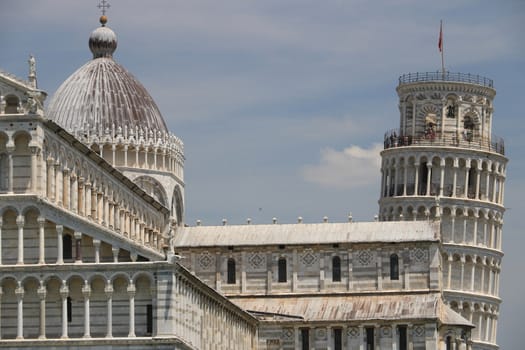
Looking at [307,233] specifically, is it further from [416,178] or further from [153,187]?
[416,178]

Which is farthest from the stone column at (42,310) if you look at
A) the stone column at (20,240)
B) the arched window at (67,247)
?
the arched window at (67,247)

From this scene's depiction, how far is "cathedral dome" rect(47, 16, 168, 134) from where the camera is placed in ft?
417

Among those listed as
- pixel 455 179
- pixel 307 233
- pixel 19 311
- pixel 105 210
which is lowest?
pixel 19 311

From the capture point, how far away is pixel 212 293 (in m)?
107

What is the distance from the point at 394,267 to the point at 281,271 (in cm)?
726

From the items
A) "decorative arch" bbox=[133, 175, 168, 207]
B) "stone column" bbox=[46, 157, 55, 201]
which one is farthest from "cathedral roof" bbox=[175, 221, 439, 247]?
"stone column" bbox=[46, 157, 55, 201]

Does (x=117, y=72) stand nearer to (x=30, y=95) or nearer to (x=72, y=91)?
(x=72, y=91)

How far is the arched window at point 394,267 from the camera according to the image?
12569 centimetres

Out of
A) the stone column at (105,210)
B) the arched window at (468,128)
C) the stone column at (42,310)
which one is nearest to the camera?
the stone column at (42,310)

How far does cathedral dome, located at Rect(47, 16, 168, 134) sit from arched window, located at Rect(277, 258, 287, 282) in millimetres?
11425

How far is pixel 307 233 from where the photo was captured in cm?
12838

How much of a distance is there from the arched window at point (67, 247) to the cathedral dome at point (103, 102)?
101ft

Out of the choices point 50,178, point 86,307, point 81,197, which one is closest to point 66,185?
point 50,178

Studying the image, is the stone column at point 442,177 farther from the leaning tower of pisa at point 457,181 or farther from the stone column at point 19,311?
the stone column at point 19,311
